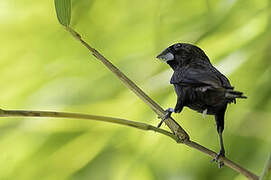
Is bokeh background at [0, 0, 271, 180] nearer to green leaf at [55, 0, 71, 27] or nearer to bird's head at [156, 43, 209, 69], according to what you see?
bird's head at [156, 43, 209, 69]

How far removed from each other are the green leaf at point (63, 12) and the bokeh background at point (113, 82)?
32 centimetres

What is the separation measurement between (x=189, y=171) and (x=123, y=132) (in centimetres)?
16

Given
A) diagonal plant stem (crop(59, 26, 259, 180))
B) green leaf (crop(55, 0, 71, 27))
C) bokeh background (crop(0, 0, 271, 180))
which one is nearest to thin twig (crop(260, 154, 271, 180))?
diagonal plant stem (crop(59, 26, 259, 180))

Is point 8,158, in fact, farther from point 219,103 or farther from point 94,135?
point 219,103

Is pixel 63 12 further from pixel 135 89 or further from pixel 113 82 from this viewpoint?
pixel 113 82

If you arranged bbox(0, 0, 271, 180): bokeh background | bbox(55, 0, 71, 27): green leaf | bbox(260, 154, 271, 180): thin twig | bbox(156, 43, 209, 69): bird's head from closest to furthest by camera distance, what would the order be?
bbox(260, 154, 271, 180): thin twig
bbox(55, 0, 71, 27): green leaf
bbox(156, 43, 209, 69): bird's head
bbox(0, 0, 271, 180): bokeh background

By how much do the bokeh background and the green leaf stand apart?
317 mm

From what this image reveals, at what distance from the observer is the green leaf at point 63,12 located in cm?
48

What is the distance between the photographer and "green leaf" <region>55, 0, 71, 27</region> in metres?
0.48

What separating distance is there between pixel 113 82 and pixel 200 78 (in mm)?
311

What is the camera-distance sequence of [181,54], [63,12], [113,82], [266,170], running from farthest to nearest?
[113,82]
[181,54]
[63,12]
[266,170]

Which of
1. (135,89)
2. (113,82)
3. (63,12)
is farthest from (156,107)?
(113,82)

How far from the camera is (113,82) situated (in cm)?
82

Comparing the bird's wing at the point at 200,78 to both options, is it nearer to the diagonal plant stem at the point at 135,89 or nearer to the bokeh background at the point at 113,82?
the diagonal plant stem at the point at 135,89
